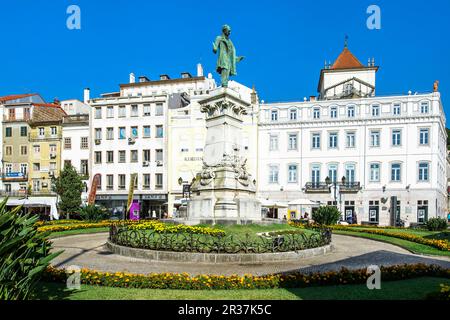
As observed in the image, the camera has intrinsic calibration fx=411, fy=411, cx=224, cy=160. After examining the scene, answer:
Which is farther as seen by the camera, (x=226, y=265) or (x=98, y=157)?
(x=98, y=157)

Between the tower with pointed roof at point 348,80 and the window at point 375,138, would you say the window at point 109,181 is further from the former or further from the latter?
the window at point 375,138

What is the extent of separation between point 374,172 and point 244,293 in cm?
4320

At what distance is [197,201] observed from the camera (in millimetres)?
20156

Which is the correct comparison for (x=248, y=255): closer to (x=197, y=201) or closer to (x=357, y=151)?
(x=197, y=201)

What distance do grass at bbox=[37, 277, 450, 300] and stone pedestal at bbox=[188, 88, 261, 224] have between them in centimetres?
984

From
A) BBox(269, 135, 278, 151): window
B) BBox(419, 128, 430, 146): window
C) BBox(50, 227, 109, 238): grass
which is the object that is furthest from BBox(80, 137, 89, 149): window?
BBox(419, 128, 430, 146): window

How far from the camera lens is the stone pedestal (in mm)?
19500

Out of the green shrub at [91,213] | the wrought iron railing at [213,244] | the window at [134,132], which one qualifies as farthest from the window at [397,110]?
the wrought iron railing at [213,244]

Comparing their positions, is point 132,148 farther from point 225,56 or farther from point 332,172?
point 225,56

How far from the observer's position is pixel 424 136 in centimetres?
4703

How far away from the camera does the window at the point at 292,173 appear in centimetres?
5106

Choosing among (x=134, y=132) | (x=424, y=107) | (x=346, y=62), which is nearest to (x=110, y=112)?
(x=134, y=132)

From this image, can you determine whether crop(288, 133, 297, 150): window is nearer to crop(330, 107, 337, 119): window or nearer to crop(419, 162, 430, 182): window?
crop(330, 107, 337, 119): window

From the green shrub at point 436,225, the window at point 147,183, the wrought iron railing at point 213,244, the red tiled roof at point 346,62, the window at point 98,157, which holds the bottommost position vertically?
the green shrub at point 436,225
